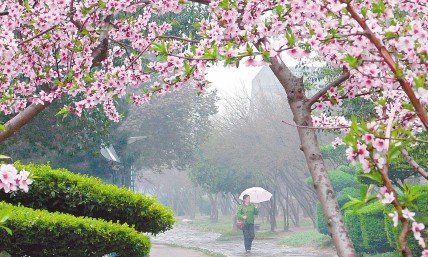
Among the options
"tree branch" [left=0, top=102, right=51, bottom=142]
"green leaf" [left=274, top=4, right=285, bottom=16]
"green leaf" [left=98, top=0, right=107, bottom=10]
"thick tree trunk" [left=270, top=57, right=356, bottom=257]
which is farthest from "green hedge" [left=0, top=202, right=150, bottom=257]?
"green leaf" [left=274, top=4, right=285, bottom=16]

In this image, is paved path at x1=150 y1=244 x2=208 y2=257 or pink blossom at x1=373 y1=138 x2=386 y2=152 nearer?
pink blossom at x1=373 y1=138 x2=386 y2=152

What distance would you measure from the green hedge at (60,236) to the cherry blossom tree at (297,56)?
39.2 inches

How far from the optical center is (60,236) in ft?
25.1

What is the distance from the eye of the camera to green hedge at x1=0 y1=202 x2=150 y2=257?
7.33 meters

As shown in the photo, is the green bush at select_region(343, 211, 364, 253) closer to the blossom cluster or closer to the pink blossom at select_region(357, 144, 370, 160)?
the blossom cluster

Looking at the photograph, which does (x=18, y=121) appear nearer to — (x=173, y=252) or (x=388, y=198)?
(x=388, y=198)

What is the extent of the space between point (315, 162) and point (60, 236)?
11.2 ft

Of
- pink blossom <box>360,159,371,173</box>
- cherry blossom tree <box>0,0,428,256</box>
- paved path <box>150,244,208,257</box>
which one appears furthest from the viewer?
paved path <box>150,244,208,257</box>

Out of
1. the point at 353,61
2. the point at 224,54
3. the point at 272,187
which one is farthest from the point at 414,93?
the point at 272,187

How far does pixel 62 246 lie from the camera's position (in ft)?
25.6

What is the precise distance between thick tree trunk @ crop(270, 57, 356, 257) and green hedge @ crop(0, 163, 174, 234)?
10.6ft

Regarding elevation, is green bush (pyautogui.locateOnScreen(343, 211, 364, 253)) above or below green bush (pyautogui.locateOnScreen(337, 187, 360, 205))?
below


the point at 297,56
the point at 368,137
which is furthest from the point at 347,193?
the point at 368,137

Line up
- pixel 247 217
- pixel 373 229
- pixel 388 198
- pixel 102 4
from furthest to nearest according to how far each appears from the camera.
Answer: pixel 247 217
pixel 373 229
pixel 102 4
pixel 388 198
